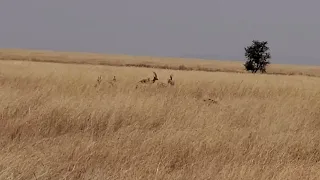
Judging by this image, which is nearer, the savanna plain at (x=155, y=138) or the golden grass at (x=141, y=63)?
the savanna plain at (x=155, y=138)

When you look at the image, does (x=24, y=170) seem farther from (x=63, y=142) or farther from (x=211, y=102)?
(x=211, y=102)

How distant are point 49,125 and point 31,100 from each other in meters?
1.67

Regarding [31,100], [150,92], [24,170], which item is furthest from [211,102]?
[24,170]

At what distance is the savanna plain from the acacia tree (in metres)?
47.7

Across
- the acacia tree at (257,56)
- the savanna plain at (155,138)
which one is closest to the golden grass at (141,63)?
the acacia tree at (257,56)

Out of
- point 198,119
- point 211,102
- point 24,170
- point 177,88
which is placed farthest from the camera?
point 177,88

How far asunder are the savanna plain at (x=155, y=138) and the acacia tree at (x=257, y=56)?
4773 cm

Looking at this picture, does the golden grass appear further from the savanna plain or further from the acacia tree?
the savanna plain

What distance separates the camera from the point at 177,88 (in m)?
11.0

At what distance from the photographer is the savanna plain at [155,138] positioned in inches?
169

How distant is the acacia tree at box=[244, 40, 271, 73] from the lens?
55.6 metres

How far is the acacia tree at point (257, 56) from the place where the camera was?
55625 mm

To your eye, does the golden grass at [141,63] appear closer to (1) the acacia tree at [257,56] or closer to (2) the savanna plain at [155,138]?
(1) the acacia tree at [257,56]

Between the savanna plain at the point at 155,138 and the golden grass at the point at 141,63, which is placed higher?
the savanna plain at the point at 155,138
